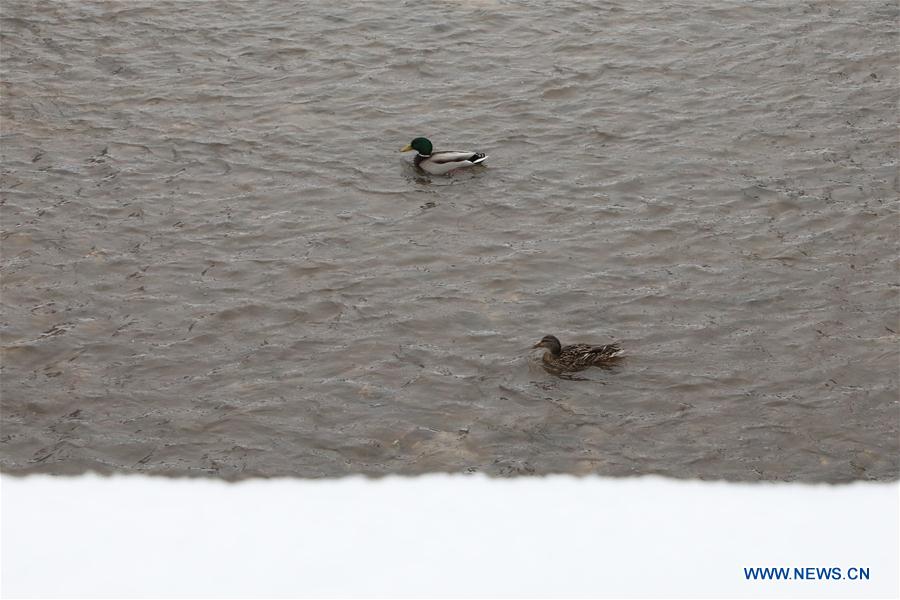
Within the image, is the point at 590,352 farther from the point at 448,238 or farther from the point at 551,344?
the point at 448,238

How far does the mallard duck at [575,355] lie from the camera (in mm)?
10875

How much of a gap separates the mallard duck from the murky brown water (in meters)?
0.17

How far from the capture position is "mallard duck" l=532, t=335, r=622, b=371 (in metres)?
10.9

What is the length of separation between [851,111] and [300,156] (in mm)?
6869

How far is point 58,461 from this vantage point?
9883mm

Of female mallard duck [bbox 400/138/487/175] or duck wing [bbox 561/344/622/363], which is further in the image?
female mallard duck [bbox 400/138/487/175]

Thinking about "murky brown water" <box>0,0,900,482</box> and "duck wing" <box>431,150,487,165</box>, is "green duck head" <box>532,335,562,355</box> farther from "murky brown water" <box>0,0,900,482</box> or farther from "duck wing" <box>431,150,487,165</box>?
"duck wing" <box>431,150,487,165</box>

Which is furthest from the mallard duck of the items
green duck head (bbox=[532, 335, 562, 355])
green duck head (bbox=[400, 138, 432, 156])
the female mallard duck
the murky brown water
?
green duck head (bbox=[400, 138, 432, 156])

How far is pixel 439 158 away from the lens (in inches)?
562

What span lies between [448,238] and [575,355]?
2941 mm

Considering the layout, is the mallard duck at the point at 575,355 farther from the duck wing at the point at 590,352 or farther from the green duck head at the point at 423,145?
the green duck head at the point at 423,145

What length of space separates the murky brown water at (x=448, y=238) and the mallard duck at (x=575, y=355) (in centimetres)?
17

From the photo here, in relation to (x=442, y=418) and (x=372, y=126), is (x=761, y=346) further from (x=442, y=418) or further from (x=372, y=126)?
(x=372, y=126)

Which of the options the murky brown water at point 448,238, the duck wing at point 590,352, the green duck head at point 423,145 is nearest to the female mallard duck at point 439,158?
the green duck head at point 423,145
